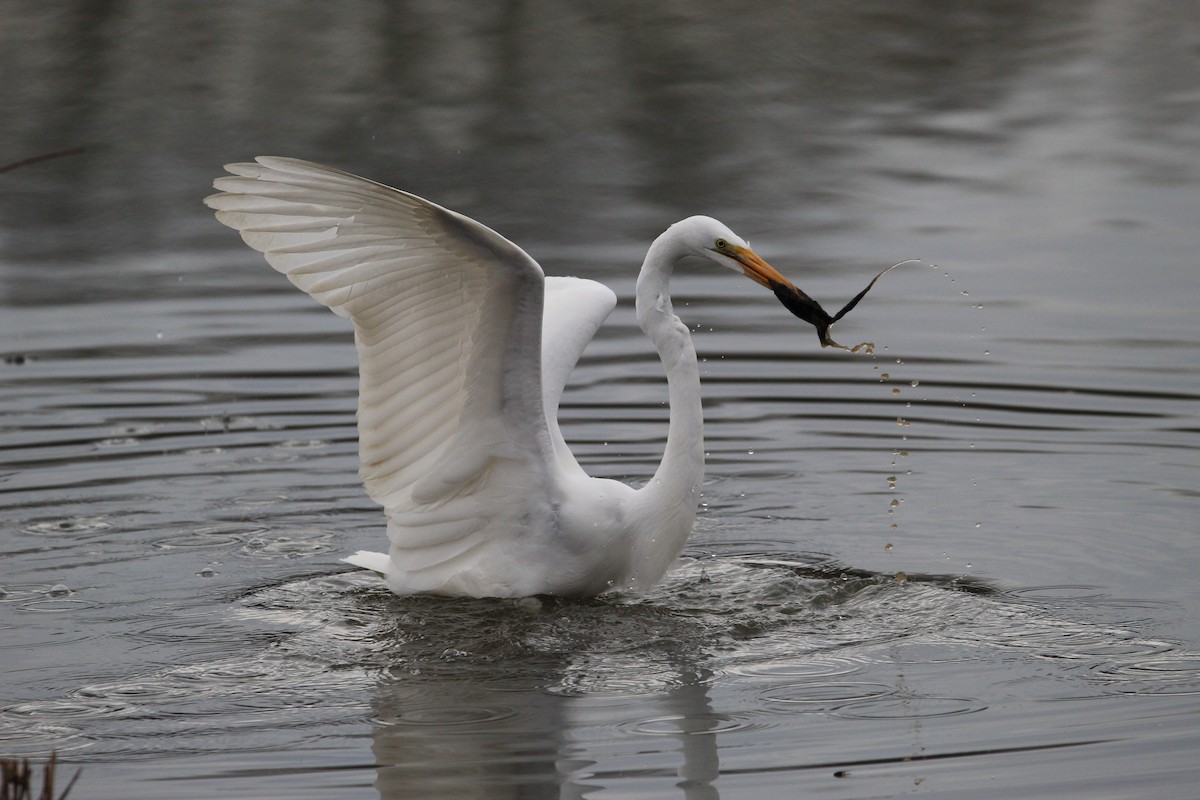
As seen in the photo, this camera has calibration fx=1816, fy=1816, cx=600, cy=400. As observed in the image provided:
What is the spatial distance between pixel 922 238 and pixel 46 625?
7918 millimetres

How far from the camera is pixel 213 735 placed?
548cm

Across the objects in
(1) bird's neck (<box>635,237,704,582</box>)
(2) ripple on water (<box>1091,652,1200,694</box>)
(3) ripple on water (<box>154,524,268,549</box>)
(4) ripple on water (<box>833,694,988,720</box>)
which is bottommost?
(3) ripple on water (<box>154,524,268,549</box>)

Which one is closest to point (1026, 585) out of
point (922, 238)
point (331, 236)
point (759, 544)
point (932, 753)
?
point (759, 544)

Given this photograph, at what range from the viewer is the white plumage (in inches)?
247

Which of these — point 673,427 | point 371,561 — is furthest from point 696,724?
point 371,561

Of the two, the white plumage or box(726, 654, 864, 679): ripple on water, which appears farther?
the white plumage

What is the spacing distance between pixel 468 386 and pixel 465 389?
29 mm

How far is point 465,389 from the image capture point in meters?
6.56

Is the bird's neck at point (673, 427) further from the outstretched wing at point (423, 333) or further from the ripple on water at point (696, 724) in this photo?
the ripple on water at point (696, 724)

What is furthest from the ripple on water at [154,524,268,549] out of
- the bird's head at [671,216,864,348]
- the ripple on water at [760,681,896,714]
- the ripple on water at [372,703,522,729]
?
the ripple on water at [760,681,896,714]

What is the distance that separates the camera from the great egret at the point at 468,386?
6.28 metres

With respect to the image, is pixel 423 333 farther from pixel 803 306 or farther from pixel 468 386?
pixel 803 306

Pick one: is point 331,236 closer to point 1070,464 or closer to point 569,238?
point 1070,464

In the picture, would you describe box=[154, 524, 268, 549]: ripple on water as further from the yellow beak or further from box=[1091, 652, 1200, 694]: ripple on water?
box=[1091, 652, 1200, 694]: ripple on water
